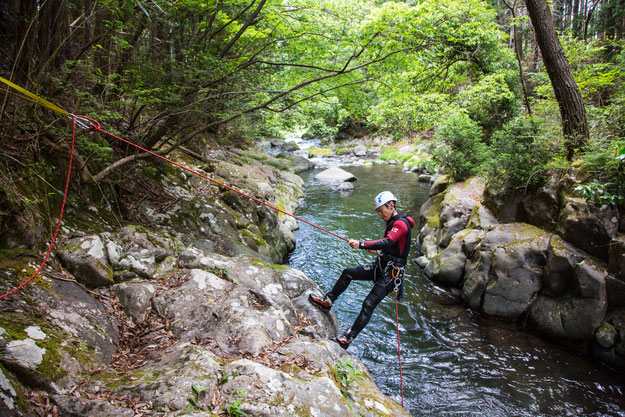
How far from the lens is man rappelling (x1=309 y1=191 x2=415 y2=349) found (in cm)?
564

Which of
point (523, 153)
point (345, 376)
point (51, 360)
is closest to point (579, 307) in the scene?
point (523, 153)

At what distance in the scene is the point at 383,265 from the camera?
19.5 ft

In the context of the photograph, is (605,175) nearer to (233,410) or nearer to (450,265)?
(450,265)

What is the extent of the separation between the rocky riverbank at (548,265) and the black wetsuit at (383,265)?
3.00 meters

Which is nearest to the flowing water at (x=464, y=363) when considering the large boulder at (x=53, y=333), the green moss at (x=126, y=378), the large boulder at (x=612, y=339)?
the large boulder at (x=612, y=339)

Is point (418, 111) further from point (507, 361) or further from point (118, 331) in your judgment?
point (118, 331)

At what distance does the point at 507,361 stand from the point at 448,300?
2.11m

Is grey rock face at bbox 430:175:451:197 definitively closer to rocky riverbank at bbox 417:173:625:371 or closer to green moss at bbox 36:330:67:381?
rocky riverbank at bbox 417:173:625:371

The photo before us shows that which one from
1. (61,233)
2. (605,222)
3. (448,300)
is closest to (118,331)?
(61,233)

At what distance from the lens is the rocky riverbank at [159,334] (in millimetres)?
2742

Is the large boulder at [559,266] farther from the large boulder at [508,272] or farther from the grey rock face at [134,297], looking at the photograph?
the grey rock face at [134,297]

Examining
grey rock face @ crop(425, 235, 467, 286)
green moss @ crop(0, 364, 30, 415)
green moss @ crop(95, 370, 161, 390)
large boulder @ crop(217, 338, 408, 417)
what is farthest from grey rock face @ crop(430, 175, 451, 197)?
green moss @ crop(0, 364, 30, 415)

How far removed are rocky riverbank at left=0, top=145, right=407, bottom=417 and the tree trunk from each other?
6972 millimetres

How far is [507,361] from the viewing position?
20.1ft
